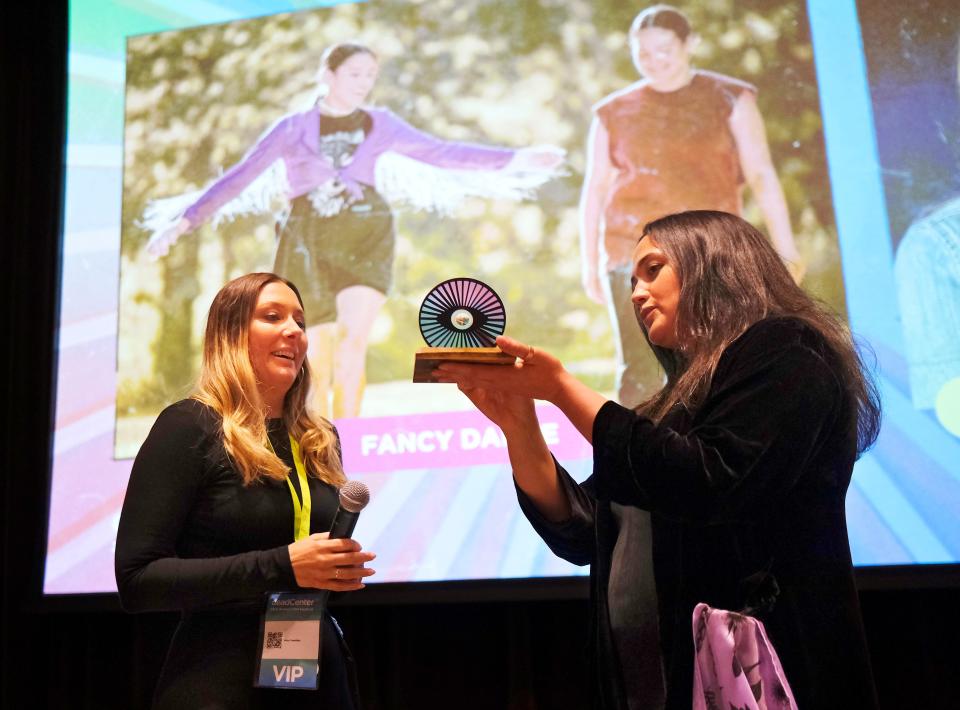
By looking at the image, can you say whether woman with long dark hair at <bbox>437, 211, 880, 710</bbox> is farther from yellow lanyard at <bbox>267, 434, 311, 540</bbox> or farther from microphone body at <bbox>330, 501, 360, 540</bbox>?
yellow lanyard at <bbox>267, 434, 311, 540</bbox>

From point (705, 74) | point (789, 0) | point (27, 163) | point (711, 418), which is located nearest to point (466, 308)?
point (711, 418)

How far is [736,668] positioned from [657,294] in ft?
2.04

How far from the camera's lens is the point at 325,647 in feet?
5.56

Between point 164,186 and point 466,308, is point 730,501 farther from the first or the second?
point 164,186

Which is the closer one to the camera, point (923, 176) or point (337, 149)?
point (923, 176)

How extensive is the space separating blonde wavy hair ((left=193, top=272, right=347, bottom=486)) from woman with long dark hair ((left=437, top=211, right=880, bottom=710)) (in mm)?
505

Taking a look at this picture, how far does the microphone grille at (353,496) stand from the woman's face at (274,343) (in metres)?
0.41

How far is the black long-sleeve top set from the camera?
5.20 feet

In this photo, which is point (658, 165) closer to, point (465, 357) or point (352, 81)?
point (352, 81)

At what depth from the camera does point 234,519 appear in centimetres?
171

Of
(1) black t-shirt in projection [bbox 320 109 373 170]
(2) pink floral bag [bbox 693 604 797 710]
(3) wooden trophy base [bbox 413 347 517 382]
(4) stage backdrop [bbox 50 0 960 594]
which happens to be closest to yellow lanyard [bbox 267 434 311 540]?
(3) wooden trophy base [bbox 413 347 517 382]

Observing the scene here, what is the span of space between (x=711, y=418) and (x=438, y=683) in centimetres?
204

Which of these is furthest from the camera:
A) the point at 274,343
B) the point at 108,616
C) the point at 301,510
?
the point at 108,616

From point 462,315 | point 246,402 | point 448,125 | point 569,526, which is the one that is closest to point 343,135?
point 448,125
